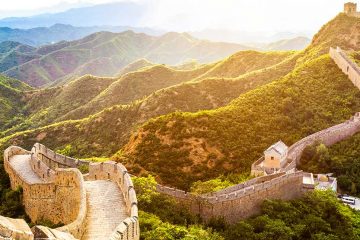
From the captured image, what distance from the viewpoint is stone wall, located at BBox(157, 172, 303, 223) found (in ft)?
105

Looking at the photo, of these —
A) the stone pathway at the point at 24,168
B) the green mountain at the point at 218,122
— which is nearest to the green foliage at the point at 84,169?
the stone pathway at the point at 24,168

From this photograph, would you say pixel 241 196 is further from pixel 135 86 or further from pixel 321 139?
pixel 135 86

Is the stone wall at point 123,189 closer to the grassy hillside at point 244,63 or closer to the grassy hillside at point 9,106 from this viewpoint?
the grassy hillside at point 244,63

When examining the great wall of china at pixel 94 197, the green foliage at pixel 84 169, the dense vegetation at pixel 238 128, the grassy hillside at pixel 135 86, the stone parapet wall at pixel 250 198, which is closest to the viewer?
the great wall of china at pixel 94 197

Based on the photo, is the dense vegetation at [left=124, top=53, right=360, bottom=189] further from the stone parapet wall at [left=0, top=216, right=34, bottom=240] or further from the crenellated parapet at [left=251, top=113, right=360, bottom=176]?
the stone parapet wall at [left=0, top=216, right=34, bottom=240]

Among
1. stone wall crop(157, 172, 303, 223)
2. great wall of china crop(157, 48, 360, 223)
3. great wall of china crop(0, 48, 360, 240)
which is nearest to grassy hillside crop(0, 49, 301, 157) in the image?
great wall of china crop(157, 48, 360, 223)

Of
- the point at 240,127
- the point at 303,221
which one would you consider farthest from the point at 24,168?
the point at 240,127

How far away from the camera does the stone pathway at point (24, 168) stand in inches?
1099

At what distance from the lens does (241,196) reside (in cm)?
3362

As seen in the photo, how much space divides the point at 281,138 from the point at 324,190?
13.3 metres

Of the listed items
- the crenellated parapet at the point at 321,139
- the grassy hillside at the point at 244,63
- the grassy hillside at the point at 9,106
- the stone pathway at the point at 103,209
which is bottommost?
the grassy hillside at the point at 9,106

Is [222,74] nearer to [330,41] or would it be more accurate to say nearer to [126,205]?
[330,41]

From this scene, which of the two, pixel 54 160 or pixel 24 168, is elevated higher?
pixel 24 168

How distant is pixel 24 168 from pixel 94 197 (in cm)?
867
